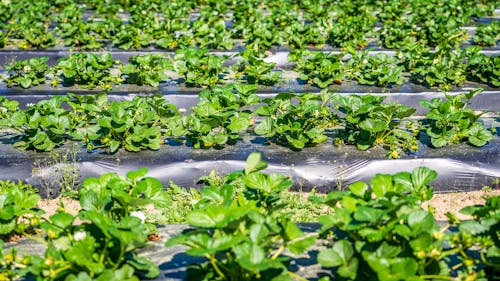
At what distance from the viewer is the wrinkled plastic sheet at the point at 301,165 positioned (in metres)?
4.47

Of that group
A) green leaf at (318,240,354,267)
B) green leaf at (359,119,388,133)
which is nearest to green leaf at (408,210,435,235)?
green leaf at (318,240,354,267)

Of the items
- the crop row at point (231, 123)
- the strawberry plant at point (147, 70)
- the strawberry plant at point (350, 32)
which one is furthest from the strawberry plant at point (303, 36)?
the crop row at point (231, 123)

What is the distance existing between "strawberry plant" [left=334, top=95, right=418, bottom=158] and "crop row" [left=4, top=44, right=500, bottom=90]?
4.06ft

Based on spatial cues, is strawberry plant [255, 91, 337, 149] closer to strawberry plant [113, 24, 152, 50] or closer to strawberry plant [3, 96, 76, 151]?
strawberry plant [3, 96, 76, 151]

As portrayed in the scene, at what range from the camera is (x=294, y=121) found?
15.3 feet

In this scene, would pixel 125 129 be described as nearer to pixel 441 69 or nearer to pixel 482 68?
pixel 441 69

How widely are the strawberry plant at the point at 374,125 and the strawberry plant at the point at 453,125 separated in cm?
16

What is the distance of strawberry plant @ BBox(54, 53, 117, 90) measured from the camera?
236 inches

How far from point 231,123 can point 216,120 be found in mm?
119

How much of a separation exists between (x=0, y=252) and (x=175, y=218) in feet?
4.62

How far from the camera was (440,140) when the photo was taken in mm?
4676

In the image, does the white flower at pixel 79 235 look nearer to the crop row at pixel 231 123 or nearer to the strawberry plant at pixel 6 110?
the crop row at pixel 231 123

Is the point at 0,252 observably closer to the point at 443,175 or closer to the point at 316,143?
the point at 316,143

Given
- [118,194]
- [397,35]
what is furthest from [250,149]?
[397,35]
